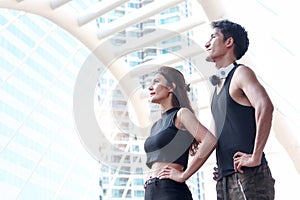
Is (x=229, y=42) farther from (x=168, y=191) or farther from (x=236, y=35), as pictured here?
(x=168, y=191)

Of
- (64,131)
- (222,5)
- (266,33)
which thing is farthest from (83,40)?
(266,33)

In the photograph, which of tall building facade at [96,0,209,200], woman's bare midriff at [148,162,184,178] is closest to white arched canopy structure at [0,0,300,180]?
tall building facade at [96,0,209,200]

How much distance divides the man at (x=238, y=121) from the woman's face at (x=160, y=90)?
22cm

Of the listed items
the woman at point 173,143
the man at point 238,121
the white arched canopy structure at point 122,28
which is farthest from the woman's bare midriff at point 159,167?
the white arched canopy structure at point 122,28

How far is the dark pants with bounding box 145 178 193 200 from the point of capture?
172 centimetres

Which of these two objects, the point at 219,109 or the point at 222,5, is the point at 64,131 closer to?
the point at 222,5

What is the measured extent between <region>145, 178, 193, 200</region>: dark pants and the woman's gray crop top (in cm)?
8

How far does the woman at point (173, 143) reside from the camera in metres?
1.72

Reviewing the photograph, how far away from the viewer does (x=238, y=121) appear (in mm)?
1572

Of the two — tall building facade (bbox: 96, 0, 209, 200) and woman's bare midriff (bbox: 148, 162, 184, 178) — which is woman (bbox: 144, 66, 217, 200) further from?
tall building facade (bbox: 96, 0, 209, 200)

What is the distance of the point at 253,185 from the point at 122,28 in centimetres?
424

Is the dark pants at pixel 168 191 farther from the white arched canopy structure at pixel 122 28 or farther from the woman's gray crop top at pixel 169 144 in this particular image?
the white arched canopy structure at pixel 122 28

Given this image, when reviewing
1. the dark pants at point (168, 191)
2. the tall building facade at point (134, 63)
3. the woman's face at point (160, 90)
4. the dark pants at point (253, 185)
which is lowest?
the dark pants at point (253, 185)

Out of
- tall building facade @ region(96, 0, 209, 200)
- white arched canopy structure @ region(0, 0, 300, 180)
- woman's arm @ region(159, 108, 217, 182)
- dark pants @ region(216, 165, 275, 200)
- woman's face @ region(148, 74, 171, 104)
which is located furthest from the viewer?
white arched canopy structure @ region(0, 0, 300, 180)
